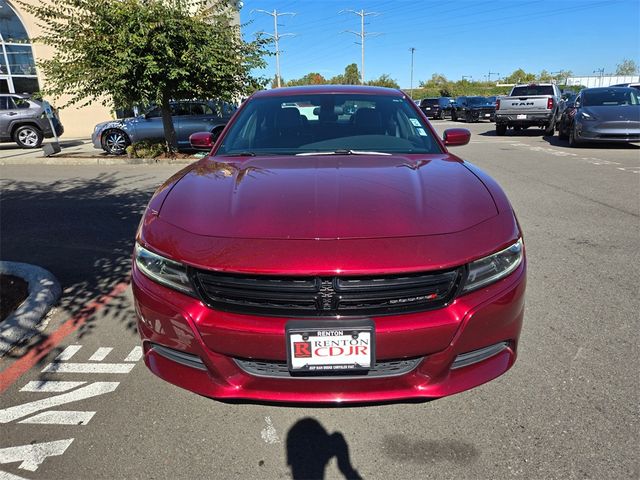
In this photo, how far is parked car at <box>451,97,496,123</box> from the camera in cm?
2718

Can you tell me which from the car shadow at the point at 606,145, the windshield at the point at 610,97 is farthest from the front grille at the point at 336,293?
the car shadow at the point at 606,145

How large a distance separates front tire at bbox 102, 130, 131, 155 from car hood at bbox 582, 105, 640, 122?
12633 mm

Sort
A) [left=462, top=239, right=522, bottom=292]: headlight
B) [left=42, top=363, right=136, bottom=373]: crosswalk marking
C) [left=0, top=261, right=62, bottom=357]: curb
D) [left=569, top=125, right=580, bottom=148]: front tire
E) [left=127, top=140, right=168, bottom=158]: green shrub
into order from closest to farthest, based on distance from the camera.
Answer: [left=462, top=239, right=522, bottom=292]: headlight, [left=42, top=363, right=136, bottom=373]: crosswalk marking, [left=0, top=261, right=62, bottom=357]: curb, [left=127, top=140, right=168, bottom=158]: green shrub, [left=569, top=125, right=580, bottom=148]: front tire

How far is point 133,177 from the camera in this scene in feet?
30.9

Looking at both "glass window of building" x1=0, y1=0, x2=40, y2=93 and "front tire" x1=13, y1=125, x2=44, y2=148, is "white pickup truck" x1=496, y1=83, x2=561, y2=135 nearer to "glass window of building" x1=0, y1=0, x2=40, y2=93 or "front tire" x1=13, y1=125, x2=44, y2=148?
"front tire" x1=13, y1=125, x2=44, y2=148

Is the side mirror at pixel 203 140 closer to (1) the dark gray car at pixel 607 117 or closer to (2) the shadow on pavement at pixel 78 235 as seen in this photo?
(2) the shadow on pavement at pixel 78 235

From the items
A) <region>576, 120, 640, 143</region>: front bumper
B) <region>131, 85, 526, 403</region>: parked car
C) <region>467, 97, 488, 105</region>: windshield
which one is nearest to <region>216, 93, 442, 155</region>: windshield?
<region>131, 85, 526, 403</region>: parked car

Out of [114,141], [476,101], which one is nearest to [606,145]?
[114,141]

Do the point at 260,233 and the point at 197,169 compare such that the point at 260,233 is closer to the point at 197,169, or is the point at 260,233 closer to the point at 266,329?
the point at 266,329

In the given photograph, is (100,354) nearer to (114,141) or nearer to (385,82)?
(114,141)

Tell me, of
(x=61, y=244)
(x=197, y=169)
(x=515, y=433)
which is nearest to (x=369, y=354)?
(x=515, y=433)

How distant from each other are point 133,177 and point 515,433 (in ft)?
29.4

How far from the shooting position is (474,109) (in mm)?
27406

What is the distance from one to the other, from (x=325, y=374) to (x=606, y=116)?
1320cm
